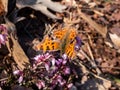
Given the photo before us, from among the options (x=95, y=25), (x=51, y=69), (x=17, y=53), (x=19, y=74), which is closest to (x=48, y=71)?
(x=51, y=69)

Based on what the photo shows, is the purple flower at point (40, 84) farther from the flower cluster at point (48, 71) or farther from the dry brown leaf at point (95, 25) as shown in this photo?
the dry brown leaf at point (95, 25)

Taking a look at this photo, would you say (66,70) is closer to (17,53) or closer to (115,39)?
(17,53)

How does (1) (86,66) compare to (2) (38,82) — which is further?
(1) (86,66)

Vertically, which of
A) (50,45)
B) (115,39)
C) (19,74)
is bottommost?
(115,39)

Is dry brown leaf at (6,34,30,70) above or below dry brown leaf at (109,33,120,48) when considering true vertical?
above

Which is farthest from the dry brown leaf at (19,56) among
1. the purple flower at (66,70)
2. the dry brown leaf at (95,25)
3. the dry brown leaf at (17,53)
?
the dry brown leaf at (95,25)

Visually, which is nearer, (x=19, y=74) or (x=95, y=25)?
(x=19, y=74)

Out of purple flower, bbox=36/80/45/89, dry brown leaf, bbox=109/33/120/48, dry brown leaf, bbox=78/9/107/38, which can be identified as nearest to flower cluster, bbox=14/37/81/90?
purple flower, bbox=36/80/45/89

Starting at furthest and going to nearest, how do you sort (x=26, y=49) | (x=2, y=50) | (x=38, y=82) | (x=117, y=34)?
(x=117, y=34)
(x=26, y=49)
(x=2, y=50)
(x=38, y=82)

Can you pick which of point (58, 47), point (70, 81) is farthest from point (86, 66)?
point (58, 47)

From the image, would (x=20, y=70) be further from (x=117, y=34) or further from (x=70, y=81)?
(x=117, y=34)

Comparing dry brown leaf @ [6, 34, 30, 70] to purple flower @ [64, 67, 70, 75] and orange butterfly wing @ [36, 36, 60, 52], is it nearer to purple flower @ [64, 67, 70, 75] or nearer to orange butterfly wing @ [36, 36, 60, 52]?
orange butterfly wing @ [36, 36, 60, 52]
